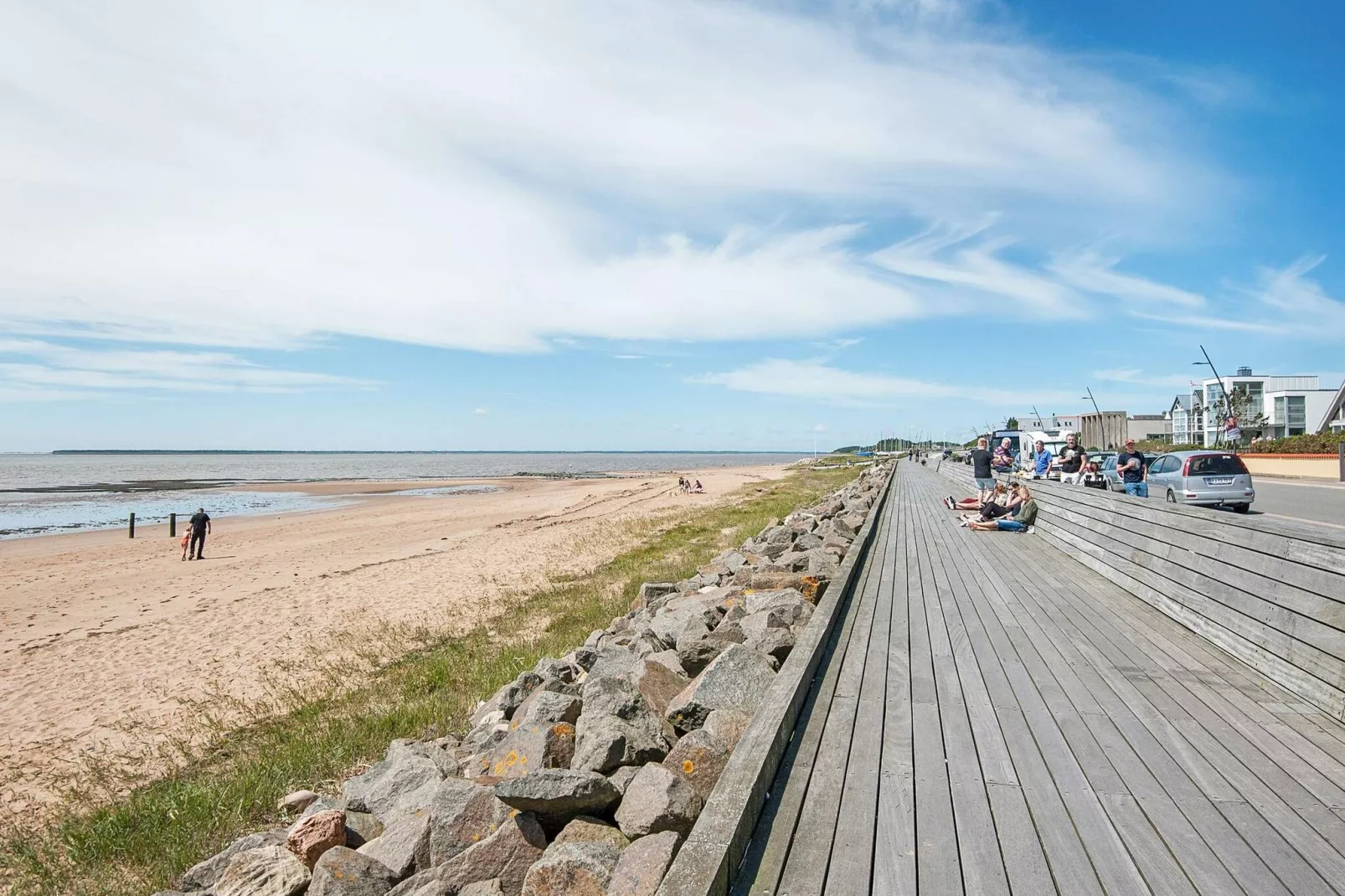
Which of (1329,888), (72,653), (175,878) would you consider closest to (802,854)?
(1329,888)

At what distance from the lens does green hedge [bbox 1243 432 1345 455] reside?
96.9ft

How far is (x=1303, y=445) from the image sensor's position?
31469 millimetres

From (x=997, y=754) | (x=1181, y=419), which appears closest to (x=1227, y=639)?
(x=997, y=754)

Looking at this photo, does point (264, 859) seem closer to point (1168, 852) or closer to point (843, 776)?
point (843, 776)

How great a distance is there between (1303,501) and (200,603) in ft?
80.6

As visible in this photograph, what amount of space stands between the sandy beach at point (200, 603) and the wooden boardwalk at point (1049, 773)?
620 centimetres

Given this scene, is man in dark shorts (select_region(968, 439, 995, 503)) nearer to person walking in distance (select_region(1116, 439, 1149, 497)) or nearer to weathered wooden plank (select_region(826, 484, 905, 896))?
person walking in distance (select_region(1116, 439, 1149, 497))

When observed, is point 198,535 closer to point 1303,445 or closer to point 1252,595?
point 1252,595

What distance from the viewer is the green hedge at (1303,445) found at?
29547mm

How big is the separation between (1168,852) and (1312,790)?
3.26ft

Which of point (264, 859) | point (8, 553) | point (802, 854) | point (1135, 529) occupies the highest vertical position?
point (1135, 529)

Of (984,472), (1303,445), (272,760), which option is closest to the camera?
(272,760)

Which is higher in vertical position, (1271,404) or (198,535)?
(1271,404)

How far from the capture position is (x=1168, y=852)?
2740 millimetres
